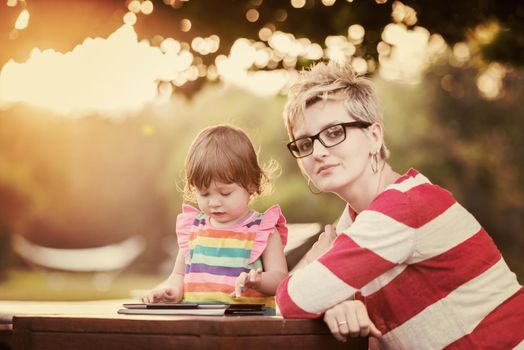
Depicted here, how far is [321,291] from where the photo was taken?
2.38 m

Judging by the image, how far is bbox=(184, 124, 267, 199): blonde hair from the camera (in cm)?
299

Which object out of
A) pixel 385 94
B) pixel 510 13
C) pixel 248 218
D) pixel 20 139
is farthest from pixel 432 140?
pixel 248 218

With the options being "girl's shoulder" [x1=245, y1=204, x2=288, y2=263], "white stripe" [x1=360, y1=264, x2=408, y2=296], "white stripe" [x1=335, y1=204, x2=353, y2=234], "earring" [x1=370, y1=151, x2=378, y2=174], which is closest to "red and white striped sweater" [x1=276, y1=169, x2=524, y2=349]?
"white stripe" [x1=360, y1=264, x2=408, y2=296]

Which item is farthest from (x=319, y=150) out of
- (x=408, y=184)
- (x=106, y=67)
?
(x=106, y=67)

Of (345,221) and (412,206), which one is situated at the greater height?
(345,221)

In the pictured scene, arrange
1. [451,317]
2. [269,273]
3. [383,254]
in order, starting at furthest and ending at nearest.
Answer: [269,273] → [451,317] → [383,254]

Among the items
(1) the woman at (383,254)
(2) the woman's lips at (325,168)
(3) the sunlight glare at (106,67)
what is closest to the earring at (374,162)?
(1) the woman at (383,254)

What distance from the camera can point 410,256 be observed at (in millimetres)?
2523

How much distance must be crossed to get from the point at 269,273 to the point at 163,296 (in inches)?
14.2

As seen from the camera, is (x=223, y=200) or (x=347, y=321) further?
(x=223, y=200)

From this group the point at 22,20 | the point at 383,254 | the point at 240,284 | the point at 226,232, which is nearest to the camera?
the point at 383,254

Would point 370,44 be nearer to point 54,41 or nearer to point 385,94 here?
point 54,41

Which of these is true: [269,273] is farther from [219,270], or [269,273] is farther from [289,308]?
[289,308]

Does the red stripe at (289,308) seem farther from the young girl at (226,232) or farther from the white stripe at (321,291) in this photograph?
the young girl at (226,232)
